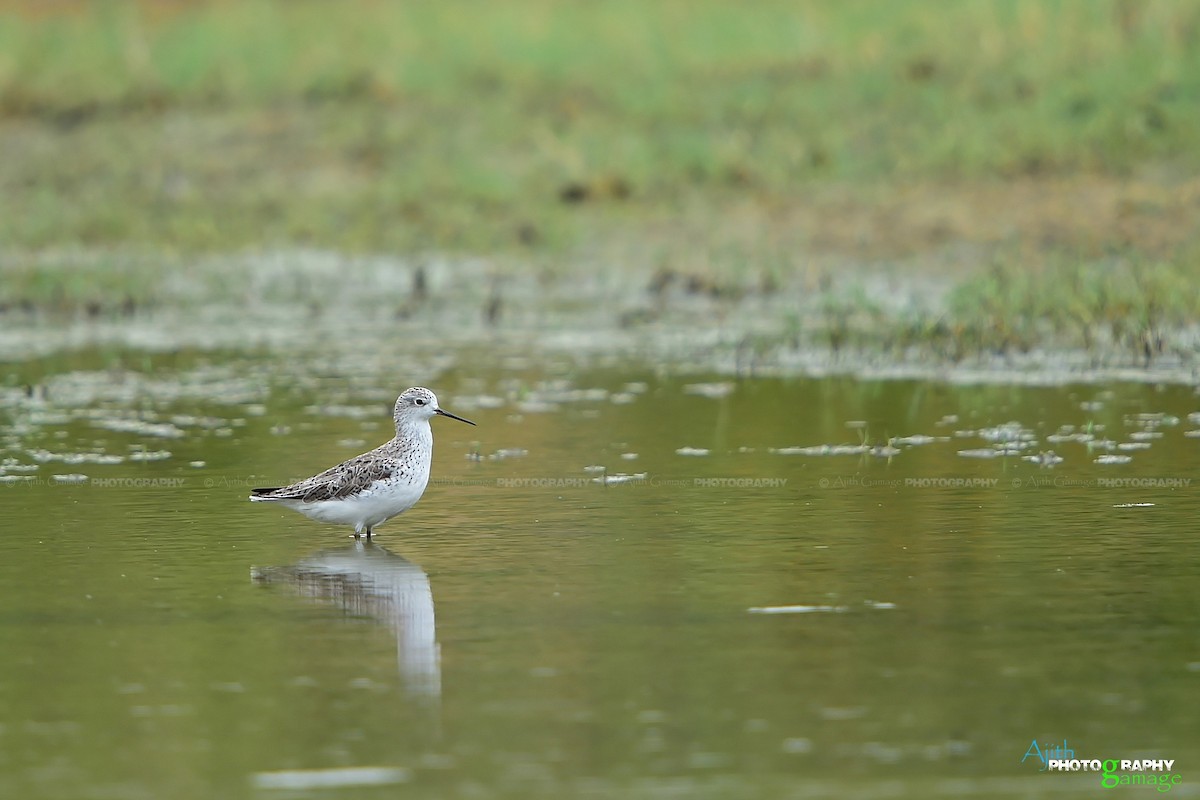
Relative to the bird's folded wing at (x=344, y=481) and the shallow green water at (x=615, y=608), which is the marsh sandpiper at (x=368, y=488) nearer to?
the bird's folded wing at (x=344, y=481)

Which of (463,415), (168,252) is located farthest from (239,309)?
(463,415)

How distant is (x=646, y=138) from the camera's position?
81.7 feet

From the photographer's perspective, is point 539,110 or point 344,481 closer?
point 344,481

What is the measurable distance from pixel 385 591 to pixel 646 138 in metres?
16.7

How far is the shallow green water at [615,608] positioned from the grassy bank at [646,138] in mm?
4626

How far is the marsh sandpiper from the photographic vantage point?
988 centimetres

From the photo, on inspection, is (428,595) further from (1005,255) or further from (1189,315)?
(1005,255)

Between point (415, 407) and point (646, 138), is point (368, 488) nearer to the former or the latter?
point (415, 407)

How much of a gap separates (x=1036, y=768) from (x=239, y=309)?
50.1 feet

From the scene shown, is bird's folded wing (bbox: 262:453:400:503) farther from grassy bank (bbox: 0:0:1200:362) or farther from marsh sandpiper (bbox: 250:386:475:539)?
grassy bank (bbox: 0:0:1200:362)

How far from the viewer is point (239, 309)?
67.4ft

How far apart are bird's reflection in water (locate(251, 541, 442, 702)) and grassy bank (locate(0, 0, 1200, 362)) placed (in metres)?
7.45

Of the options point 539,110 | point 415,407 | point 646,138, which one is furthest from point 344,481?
point 539,110

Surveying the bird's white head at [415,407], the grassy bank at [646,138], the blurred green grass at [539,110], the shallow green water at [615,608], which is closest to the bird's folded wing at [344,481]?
the shallow green water at [615,608]
